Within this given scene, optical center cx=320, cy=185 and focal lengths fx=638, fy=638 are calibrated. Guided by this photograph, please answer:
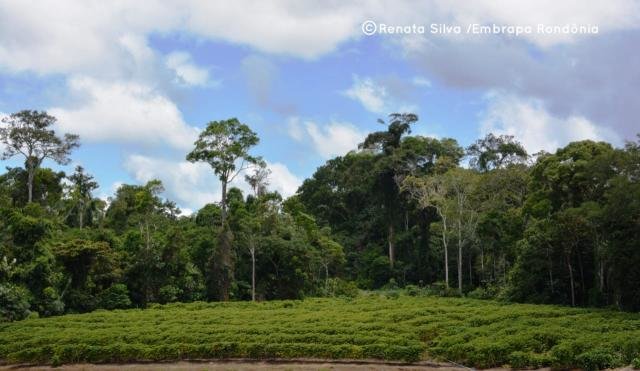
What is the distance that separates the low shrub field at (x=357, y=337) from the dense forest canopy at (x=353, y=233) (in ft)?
19.0

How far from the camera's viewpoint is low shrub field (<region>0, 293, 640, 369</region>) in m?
19.7

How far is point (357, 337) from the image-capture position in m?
22.4

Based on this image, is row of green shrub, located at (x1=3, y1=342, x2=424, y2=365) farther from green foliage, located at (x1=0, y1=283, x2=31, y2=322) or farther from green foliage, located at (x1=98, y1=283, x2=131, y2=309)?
green foliage, located at (x1=98, y1=283, x2=131, y2=309)

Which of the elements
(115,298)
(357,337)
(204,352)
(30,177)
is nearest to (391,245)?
(115,298)

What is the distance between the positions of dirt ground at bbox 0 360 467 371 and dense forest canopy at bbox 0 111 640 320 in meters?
10.3

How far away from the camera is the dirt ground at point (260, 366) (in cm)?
2066

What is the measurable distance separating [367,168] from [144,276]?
29.6m

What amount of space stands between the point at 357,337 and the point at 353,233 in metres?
44.4

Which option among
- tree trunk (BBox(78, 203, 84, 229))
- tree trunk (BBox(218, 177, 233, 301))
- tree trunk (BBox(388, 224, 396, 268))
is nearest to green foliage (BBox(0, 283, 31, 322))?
tree trunk (BBox(218, 177, 233, 301))

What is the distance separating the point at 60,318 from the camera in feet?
96.8

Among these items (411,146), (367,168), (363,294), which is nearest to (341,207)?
(367,168)

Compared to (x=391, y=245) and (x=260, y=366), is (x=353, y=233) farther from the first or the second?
(x=260, y=366)

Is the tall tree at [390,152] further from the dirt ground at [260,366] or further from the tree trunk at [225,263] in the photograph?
the dirt ground at [260,366]

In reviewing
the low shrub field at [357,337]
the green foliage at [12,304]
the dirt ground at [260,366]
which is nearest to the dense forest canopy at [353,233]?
the green foliage at [12,304]
